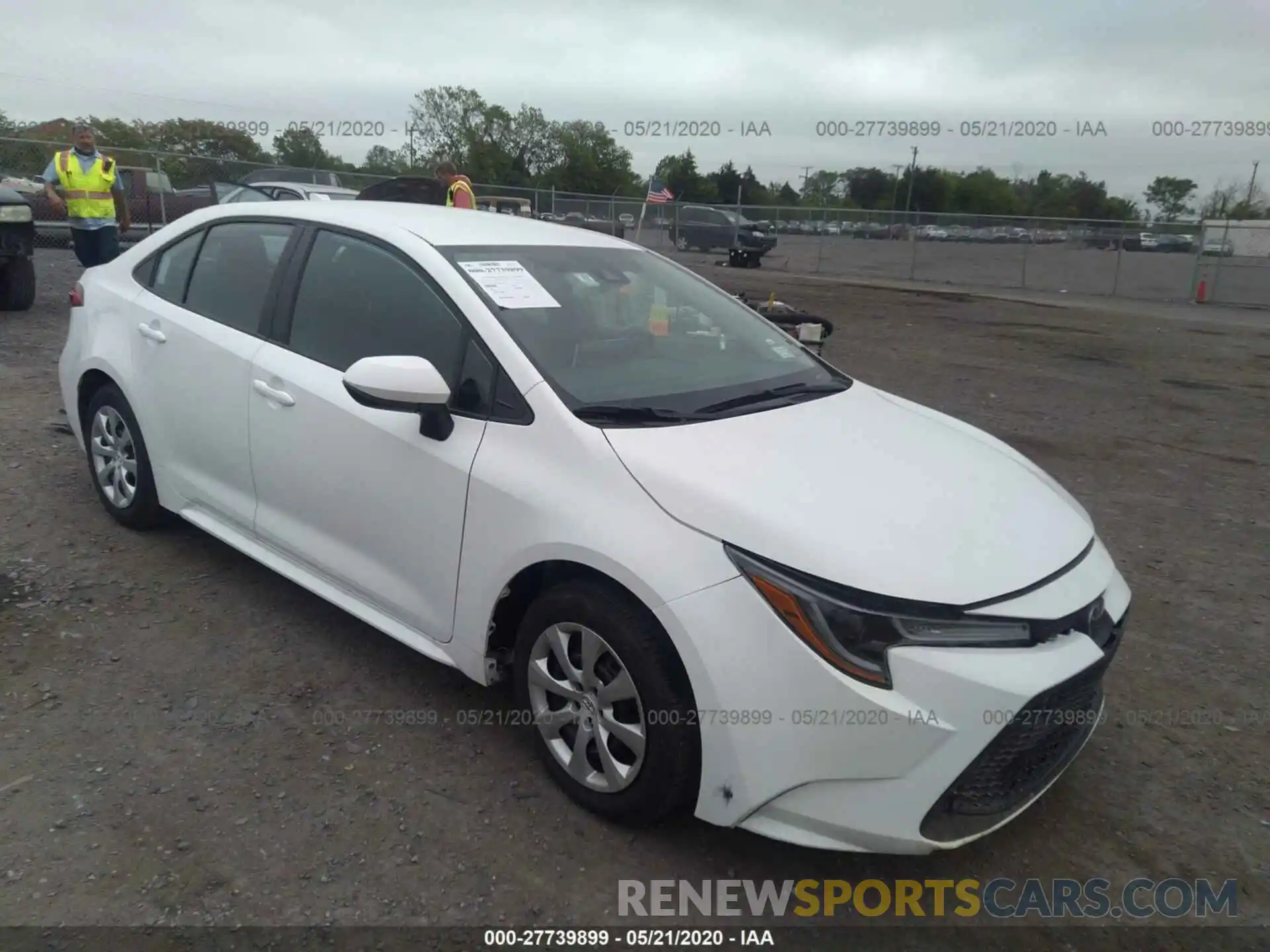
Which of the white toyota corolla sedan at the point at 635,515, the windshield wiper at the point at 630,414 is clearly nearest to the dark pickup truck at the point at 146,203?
the white toyota corolla sedan at the point at 635,515

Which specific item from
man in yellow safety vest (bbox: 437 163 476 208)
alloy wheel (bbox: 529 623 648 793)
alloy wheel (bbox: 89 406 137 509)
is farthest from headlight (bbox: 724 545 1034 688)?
man in yellow safety vest (bbox: 437 163 476 208)

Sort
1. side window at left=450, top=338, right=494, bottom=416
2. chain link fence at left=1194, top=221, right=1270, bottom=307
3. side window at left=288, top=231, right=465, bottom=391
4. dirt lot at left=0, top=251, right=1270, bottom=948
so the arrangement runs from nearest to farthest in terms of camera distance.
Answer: dirt lot at left=0, top=251, right=1270, bottom=948 → side window at left=450, top=338, right=494, bottom=416 → side window at left=288, top=231, right=465, bottom=391 → chain link fence at left=1194, top=221, right=1270, bottom=307

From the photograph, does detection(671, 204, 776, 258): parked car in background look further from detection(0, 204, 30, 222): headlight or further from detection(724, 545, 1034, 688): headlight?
detection(724, 545, 1034, 688): headlight

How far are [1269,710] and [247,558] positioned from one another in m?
4.33

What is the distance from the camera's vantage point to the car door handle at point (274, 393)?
3381mm

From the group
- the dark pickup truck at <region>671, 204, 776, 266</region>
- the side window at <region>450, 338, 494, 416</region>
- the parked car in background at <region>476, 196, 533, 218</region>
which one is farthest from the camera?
the dark pickup truck at <region>671, 204, 776, 266</region>

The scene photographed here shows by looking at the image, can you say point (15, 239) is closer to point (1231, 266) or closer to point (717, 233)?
point (717, 233)

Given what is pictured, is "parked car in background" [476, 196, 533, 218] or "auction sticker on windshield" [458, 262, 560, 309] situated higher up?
"parked car in background" [476, 196, 533, 218]

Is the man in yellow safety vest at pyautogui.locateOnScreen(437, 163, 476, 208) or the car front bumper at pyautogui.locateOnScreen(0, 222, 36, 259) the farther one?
the man in yellow safety vest at pyautogui.locateOnScreen(437, 163, 476, 208)

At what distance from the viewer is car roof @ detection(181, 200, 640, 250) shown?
3449 mm

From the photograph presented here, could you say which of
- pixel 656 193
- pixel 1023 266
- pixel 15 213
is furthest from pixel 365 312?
pixel 1023 266

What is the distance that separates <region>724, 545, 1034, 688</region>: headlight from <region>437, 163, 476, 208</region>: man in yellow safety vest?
8.44m

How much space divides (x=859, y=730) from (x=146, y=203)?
58.2ft

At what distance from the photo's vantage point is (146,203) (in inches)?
646
